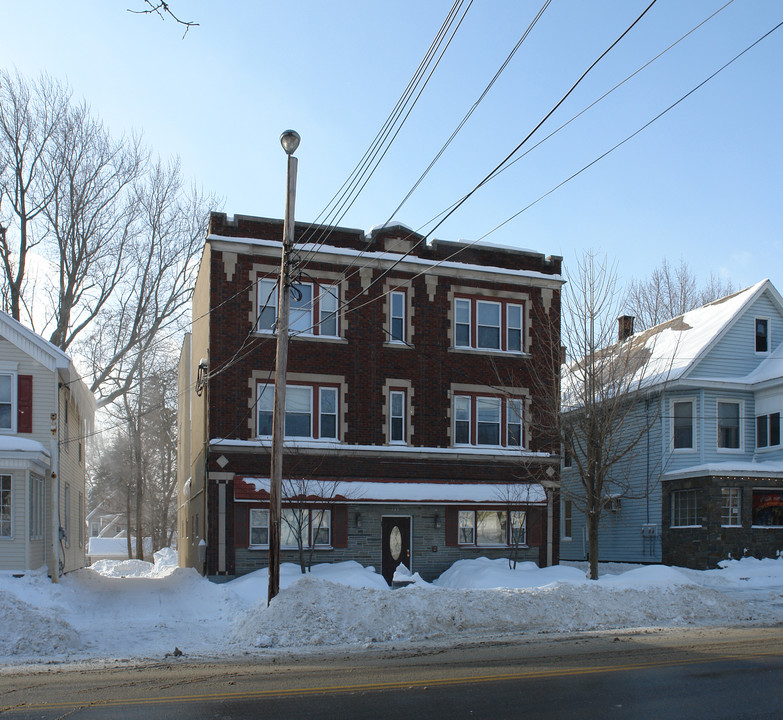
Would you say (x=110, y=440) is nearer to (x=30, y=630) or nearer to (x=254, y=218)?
(x=254, y=218)

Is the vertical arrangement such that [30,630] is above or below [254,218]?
below

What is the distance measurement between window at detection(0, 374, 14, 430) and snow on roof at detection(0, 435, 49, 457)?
0.70 m

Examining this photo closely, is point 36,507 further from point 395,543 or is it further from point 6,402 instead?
point 395,543

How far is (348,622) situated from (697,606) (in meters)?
7.61

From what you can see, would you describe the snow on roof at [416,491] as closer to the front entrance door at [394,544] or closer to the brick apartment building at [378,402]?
the brick apartment building at [378,402]

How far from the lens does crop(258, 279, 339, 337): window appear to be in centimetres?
2467

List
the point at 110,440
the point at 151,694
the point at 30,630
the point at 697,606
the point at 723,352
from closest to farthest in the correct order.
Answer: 1. the point at 151,694
2. the point at 30,630
3. the point at 697,606
4. the point at 723,352
5. the point at 110,440

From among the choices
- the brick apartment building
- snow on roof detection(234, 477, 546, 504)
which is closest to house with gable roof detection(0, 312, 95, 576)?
the brick apartment building

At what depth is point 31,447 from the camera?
20.1 meters

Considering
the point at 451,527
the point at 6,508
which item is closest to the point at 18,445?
the point at 6,508

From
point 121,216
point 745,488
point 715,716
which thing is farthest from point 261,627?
point 121,216

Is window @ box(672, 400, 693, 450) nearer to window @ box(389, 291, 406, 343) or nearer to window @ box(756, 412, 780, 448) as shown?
window @ box(756, 412, 780, 448)

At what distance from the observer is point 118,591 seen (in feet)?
72.8

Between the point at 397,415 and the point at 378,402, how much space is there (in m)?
0.82
